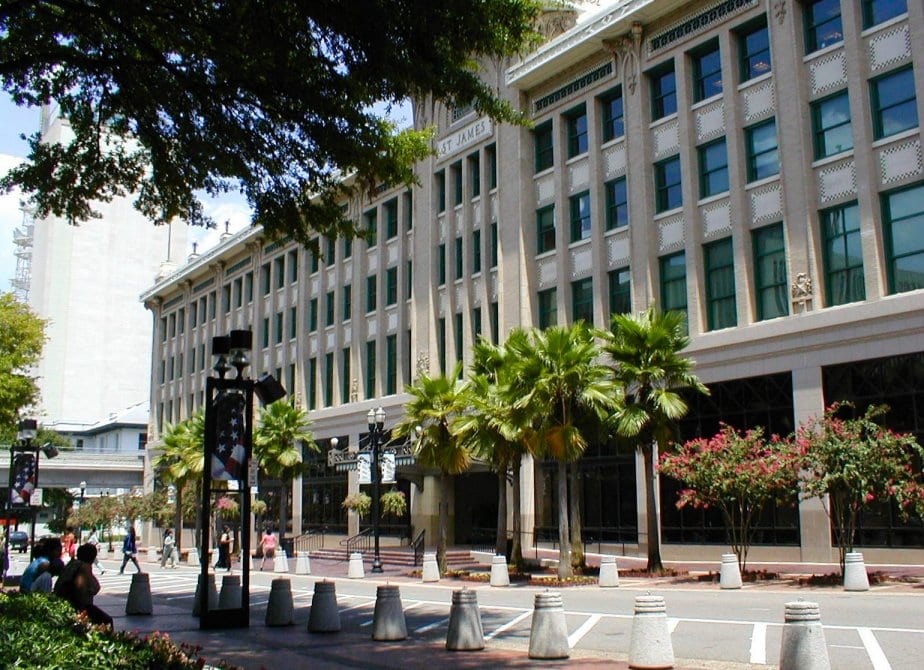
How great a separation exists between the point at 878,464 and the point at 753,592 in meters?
4.25

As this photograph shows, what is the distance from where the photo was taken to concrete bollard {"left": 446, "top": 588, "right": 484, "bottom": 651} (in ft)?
49.3

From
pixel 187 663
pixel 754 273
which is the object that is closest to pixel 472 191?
pixel 754 273

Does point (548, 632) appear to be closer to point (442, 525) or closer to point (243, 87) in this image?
point (243, 87)

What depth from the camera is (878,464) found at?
23.9 meters

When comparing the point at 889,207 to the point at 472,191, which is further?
the point at 472,191

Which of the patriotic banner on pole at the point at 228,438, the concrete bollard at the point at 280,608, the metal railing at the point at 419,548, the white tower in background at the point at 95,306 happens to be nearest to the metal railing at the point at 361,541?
the metal railing at the point at 419,548

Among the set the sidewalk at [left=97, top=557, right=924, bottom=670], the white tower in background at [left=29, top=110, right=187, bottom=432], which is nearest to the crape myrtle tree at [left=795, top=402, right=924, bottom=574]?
the sidewalk at [left=97, top=557, right=924, bottom=670]

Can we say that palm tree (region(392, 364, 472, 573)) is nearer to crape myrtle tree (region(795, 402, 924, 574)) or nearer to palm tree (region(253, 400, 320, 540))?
crape myrtle tree (region(795, 402, 924, 574))

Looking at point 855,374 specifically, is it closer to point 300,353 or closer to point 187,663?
point 187,663

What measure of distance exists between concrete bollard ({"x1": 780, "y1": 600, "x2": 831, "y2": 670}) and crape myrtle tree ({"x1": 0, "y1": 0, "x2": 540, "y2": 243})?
872 centimetres

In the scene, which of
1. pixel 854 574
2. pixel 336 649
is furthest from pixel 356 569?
pixel 336 649

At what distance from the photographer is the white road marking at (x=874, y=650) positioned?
40.7 feet

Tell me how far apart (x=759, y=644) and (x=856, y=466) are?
1077cm

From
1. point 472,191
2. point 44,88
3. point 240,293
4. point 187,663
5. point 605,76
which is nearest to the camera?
point 187,663
